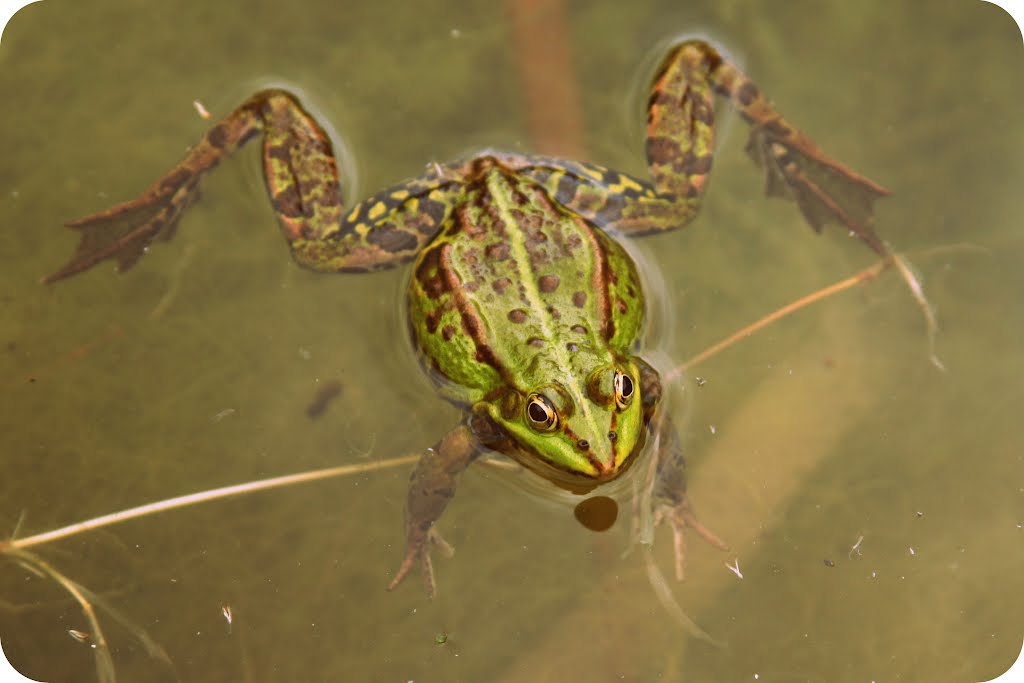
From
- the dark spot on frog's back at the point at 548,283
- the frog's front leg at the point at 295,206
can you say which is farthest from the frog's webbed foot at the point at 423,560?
the frog's front leg at the point at 295,206

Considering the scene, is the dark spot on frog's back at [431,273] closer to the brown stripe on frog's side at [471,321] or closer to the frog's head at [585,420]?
the brown stripe on frog's side at [471,321]

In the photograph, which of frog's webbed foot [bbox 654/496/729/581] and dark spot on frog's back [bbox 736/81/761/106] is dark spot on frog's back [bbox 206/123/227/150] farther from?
frog's webbed foot [bbox 654/496/729/581]

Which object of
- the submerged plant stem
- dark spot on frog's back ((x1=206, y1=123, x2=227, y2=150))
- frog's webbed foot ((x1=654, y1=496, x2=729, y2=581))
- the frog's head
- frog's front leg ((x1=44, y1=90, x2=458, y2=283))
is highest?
dark spot on frog's back ((x1=206, y1=123, x2=227, y2=150))

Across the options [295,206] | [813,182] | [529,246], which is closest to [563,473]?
[529,246]

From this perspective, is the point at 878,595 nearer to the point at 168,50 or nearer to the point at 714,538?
the point at 714,538

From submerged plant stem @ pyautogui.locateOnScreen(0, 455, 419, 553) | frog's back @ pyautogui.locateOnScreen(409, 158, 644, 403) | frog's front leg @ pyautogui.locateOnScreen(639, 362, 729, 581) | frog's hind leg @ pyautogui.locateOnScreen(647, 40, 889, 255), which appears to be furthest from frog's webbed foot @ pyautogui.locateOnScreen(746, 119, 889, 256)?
submerged plant stem @ pyautogui.locateOnScreen(0, 455, 419, 553)
